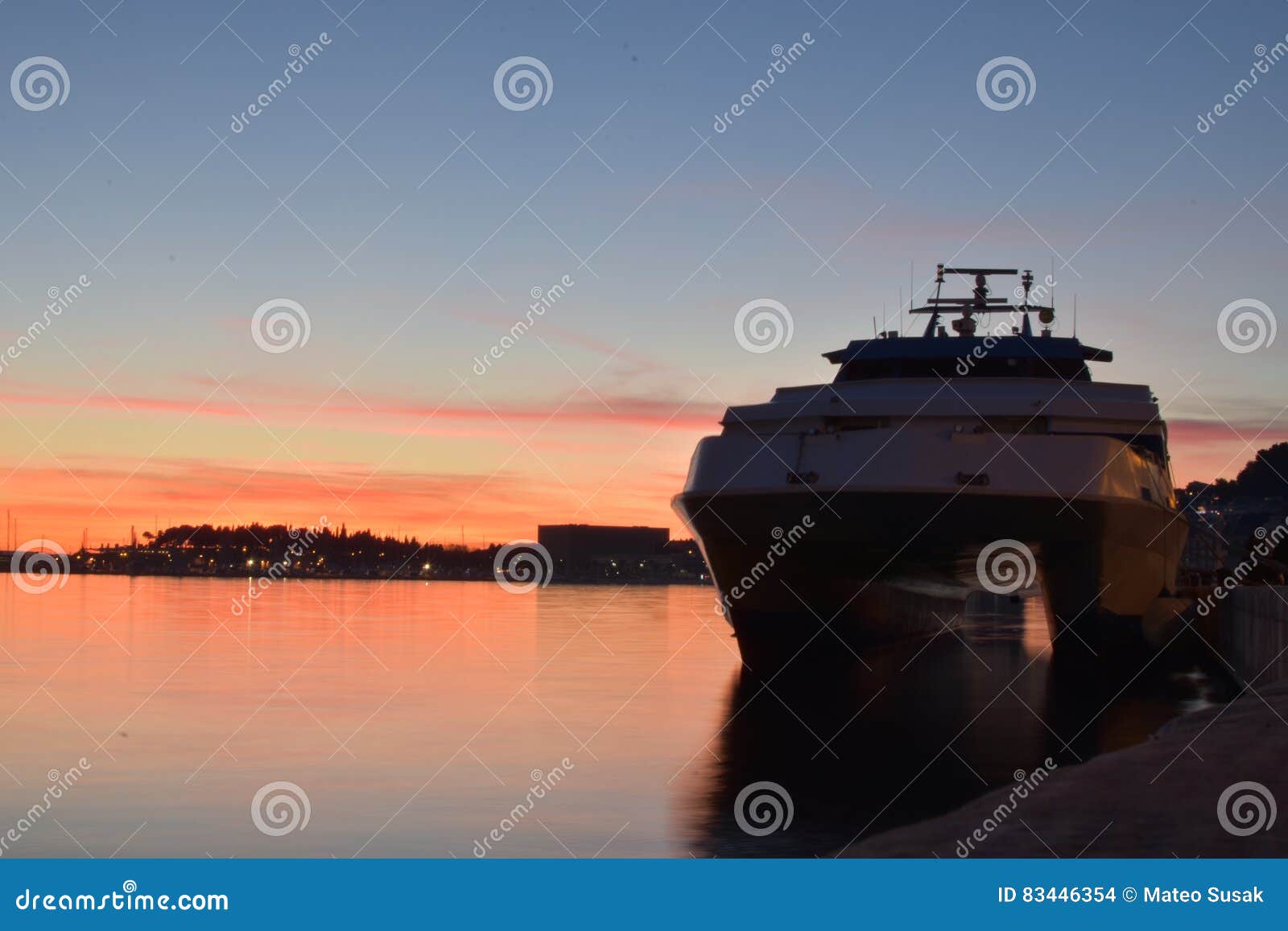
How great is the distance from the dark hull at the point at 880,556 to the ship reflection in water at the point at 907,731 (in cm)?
89

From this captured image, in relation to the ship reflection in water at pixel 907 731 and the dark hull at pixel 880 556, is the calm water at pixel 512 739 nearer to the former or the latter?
the ship reflection in water at pixel 907 731

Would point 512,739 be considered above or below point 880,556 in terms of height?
below

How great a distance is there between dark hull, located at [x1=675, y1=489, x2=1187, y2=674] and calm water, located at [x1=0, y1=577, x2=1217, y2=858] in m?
1.23

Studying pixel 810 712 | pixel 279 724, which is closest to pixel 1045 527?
pixel 810 712

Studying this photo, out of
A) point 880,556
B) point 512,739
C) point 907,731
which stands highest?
point 880,556

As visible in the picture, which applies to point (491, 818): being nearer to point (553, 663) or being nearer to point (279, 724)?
point (279, 724)

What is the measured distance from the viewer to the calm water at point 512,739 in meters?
11.4

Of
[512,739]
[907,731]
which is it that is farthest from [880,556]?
[512,739]

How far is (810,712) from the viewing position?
20.4 meters

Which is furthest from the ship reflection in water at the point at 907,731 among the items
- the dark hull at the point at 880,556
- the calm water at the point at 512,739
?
the dark hull at the point at 880,556

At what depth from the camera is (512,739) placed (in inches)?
676

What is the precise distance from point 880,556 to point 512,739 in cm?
1014

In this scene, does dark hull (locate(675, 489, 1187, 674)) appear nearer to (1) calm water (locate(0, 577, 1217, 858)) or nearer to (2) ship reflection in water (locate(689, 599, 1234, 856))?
(2) ship reflection in water (locate(689, 599, 1234, 856))

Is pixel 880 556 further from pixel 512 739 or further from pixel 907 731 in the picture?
pixel 512 739
